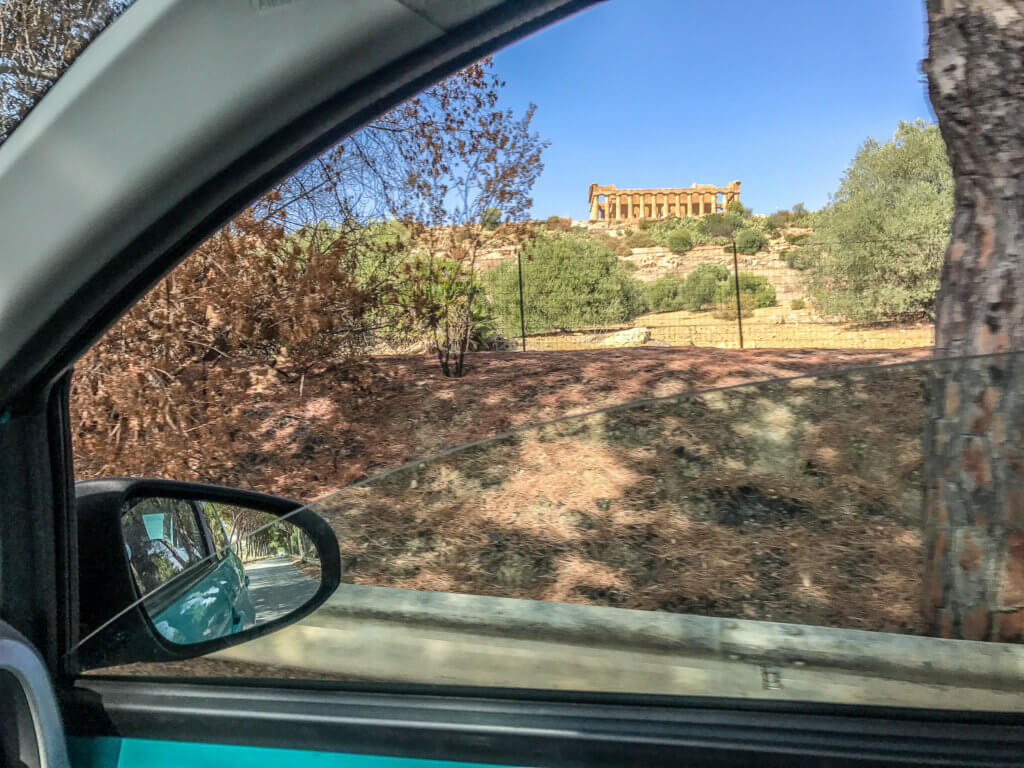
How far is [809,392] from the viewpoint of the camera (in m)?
0.75

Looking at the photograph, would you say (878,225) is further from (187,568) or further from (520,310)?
(187,568)

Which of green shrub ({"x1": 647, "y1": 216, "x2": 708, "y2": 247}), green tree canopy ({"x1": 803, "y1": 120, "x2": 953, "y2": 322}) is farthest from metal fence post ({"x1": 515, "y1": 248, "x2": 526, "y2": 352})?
green shrub ({"x1": 647, "y1": 216, "x2": 708, "y2": 247})

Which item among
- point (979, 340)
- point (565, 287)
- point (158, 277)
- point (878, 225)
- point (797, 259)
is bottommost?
point (979, 340)

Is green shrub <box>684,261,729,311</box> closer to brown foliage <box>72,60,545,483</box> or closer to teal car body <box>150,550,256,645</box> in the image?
brown foliage <box>72,60,545,483</box>

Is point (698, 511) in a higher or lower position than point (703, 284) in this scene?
lower

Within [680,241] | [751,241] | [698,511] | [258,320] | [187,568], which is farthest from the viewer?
[680,241]

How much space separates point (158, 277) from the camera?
845mm

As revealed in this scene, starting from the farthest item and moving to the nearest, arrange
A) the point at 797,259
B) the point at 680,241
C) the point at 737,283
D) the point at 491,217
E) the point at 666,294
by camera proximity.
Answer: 1. the point at 680,241
2. the point at 737,283
3. the point at 797,259
4. the point at 666,294
5. the point at 491,217

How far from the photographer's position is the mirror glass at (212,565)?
892 millimetres

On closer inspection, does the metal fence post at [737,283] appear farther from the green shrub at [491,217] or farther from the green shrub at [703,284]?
the green shrub at [491,217]

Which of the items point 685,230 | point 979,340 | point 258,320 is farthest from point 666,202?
point 979,340

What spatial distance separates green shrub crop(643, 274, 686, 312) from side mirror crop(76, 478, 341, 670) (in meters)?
9.43

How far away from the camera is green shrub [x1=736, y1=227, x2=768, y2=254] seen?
1255 centimetres

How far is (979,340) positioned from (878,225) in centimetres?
1005
